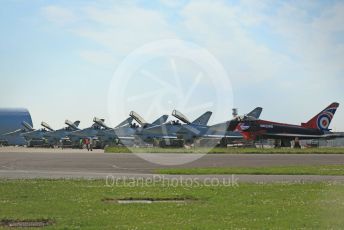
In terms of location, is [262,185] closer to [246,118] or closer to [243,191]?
[243,191]

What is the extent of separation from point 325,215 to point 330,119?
7898 centimetres

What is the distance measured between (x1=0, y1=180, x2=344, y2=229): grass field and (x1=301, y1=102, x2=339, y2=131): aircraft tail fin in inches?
2744

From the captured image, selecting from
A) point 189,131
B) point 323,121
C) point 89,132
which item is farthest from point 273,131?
point 89,132

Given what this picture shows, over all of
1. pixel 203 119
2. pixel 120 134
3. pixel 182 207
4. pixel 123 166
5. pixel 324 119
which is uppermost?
pixel 203 119

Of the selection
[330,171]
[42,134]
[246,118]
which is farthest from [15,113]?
[330,171]

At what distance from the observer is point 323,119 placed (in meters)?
88.8

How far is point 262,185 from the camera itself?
21359 mm

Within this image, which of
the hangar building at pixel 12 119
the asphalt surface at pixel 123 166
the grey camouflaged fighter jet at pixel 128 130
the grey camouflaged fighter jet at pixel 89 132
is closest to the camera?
the asphalt surface at pixel 123 166

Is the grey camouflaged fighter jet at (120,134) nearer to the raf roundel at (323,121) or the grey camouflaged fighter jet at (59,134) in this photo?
the grey camouflaged fighter jet at (59,134)

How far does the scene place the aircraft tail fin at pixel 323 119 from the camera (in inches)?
3489

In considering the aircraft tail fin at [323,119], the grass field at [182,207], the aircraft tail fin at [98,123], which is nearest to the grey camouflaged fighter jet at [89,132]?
the aircraft tail fin at [98,123]

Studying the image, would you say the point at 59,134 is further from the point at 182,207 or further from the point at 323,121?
the point at 182,207

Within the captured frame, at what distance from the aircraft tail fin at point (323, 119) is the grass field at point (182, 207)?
69697 millimetres

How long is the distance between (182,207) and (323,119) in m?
77.7
